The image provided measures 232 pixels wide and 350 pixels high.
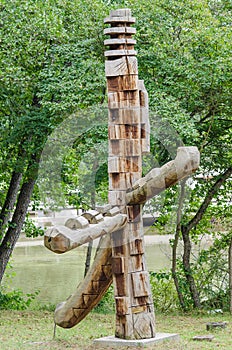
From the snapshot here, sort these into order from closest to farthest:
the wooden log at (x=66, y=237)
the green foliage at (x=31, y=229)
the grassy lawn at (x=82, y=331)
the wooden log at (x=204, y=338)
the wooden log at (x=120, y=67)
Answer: the wooden log at (x=66, y=237) → the wooden log at (x=120, y=67) → the grassy lawn at (x=82, y=331) → the wooden log at (x=204, y=338) → the green foliage at (x=31, y=229)

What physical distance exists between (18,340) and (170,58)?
449 centimetres

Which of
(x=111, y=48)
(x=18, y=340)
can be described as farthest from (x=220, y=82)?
(x=18, y=340)

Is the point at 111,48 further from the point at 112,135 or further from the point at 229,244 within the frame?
the point at 229,244

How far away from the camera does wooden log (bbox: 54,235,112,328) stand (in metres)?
7.40

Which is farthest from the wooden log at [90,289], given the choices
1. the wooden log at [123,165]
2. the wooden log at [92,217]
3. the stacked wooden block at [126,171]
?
the wooden log at [92,217]

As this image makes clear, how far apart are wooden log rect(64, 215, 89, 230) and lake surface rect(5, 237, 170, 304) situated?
5.14 metres

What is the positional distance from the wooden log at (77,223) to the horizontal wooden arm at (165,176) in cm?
81

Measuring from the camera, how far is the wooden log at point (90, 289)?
7398 mm

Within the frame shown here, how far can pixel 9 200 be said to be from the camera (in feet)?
41.1

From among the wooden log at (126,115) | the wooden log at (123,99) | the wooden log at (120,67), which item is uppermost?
the wooden log at (120,67)

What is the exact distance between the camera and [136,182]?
7.09 m

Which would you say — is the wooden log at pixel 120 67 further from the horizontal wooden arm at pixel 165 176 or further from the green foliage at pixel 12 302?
the green foliage at pixel 12 302

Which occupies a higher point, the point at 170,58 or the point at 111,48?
the point at 170,58

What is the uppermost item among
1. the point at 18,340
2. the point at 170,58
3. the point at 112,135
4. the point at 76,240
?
the point at 170,58
